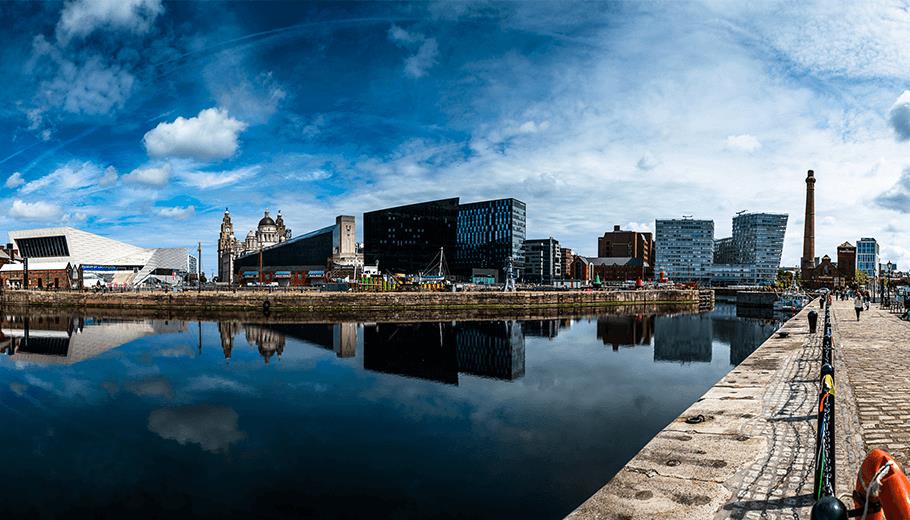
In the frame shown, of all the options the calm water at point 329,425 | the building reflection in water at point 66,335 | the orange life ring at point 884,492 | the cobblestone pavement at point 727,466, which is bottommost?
the building reflection in water at point 66,335

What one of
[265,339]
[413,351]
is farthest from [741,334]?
[265,339]

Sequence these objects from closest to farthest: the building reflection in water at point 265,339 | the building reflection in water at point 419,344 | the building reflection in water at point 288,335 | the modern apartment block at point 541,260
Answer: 1. the building reflection in water at point 419,344
2. the building reflection in water at point 265,339
3. the building reflection in water at point 288,335
4. the modern apartment block at point 541,260

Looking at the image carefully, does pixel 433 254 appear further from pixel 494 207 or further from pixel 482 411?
pixel 482 411

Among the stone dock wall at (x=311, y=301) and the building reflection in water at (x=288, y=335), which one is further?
the stone dock wall at (x=311, y=301)

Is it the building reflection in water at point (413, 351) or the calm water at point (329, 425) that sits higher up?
the calm water at point (329, 425)

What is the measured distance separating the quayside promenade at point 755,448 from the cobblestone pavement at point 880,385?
35mm

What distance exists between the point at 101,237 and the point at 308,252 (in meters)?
57.1

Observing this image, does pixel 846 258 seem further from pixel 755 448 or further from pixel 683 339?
pixel 755 448

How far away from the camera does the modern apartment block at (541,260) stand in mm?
161375

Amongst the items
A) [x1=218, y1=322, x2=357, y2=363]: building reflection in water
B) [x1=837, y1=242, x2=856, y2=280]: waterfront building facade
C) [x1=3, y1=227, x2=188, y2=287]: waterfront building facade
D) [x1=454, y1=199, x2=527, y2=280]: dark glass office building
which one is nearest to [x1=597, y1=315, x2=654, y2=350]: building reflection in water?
[x1=218, y1=322, x2=357, y2=363]: building reflection in water

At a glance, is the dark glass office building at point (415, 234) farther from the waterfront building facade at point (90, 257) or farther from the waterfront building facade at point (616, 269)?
the waterfront building facade at point (616, 269)

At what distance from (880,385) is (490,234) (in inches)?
4532

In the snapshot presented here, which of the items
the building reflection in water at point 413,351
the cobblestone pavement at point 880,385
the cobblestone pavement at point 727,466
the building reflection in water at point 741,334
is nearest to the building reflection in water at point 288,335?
the building reflection in water at point 413,351

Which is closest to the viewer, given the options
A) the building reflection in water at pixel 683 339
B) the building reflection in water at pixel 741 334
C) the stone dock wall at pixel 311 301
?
the building reflection in water at pixel 683 339
